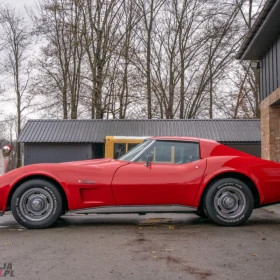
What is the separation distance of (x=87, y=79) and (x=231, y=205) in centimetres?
2782

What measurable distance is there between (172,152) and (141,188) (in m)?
0.92

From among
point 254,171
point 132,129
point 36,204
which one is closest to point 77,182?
point 36,204

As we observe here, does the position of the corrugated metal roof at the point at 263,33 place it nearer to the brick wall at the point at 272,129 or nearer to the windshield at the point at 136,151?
the brick wall at the point at 272,129

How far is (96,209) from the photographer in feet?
21.3

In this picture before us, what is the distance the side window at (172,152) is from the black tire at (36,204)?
144 cm

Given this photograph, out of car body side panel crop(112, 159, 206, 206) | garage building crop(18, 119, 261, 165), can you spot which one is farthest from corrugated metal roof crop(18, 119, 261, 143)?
car body side panel crop(112, 159, 206, 206)

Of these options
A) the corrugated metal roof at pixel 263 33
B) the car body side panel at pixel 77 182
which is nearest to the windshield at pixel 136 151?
the car body side panel at pixel 77 182

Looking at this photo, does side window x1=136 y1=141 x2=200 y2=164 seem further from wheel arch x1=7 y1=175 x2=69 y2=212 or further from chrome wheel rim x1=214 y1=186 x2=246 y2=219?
wheel arch x1=7 y1=175 x2=69 y2=212

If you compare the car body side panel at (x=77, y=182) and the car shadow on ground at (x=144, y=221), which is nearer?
the car body side panel at (x=77, y=182)

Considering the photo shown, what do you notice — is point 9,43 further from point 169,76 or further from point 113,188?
point 113,188

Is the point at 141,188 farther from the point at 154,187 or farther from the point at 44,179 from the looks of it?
the point at 44,179

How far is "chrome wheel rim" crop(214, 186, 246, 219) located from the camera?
6637 millimetres

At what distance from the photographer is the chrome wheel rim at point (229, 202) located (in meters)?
6.64

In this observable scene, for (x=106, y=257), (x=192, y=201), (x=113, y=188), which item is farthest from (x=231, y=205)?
(x=106, y=257)
